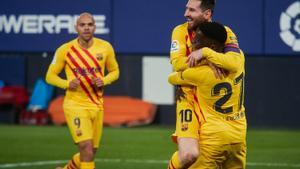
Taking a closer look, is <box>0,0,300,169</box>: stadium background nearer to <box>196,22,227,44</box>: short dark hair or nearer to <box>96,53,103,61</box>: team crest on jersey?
<box>96,53,103,61</box>: team crest on jersey

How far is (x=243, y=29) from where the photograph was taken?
63.4 feet

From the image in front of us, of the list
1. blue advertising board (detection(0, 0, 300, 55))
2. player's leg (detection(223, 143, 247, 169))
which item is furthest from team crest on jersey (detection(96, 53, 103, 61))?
blue advertising board (detection(0, 0, 300, 55))

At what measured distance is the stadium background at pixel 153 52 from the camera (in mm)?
19156

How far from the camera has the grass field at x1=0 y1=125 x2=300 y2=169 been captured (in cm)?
1460

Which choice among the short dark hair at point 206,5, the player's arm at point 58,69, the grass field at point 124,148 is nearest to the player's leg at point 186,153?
the short dark hair at point 206,5

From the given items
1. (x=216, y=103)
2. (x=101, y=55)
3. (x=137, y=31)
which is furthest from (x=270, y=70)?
(x=216, y=103)

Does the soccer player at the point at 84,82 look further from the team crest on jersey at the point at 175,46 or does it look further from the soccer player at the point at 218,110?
the soccer player at the point at 218,110

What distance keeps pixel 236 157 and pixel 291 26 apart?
34.3 ft

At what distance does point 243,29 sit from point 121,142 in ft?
12.3

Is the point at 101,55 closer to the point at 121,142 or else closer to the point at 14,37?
the point at 121,142

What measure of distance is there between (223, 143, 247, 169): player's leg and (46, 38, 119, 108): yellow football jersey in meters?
3.92

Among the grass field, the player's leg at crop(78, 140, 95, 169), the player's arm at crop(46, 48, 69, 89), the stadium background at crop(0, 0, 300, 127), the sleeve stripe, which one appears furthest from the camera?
the stadium background at crop(0, 0, 300, 127)

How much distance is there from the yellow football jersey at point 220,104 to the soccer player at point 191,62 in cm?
Answer: 8

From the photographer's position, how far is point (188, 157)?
890 cm
